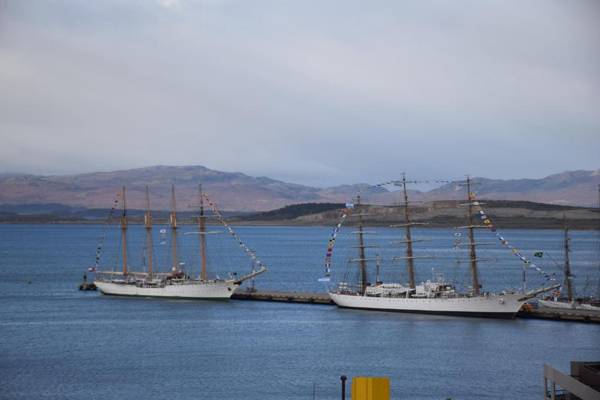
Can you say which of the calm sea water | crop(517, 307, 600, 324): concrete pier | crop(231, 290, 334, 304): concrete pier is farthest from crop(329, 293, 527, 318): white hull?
crop(231, 290, 334, 304): concrete pier

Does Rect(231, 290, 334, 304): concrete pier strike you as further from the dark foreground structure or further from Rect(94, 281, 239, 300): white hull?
the dark foreground structure

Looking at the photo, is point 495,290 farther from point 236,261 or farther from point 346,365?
point 236,261

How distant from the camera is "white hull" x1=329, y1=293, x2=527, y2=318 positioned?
207 feet

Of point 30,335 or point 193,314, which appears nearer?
point 30,335

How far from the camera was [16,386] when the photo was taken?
42125 mm

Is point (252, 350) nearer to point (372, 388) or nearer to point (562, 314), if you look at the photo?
point (562, 314)

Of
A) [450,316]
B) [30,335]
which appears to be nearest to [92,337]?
[30,335]

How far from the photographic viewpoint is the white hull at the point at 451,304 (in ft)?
207

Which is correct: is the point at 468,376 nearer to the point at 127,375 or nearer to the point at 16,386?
the point at 127,375

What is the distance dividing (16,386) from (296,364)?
12069mm

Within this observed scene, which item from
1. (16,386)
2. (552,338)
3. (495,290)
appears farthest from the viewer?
(495,290)

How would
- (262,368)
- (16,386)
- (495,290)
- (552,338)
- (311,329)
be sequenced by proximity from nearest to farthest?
(16,386) → (262,368) → (552,338) → (311,329) → (495,290)

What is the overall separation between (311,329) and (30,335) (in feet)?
49.3

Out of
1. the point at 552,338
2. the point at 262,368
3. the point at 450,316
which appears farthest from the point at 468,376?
the point at 450,316
